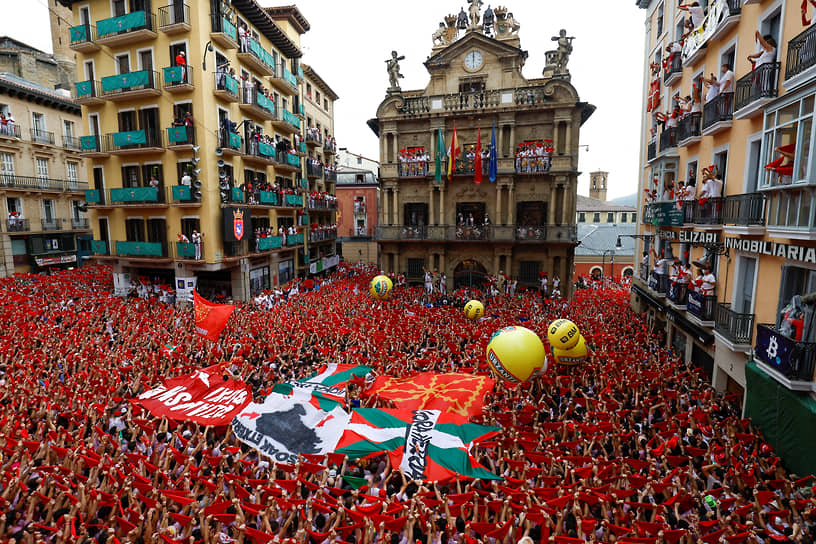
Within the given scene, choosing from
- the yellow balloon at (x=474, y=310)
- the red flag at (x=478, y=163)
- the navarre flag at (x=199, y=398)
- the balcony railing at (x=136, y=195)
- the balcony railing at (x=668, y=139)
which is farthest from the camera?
the red flag at (x=478, y=163)

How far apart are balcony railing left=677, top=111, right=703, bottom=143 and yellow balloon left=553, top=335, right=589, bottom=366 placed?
867 cm

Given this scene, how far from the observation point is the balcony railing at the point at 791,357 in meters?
9.11

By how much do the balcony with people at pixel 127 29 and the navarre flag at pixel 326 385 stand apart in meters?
21.7

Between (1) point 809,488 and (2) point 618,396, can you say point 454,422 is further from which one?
(1) point 809,488

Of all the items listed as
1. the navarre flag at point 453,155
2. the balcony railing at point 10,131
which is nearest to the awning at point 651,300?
the navarre flag at point 453,155

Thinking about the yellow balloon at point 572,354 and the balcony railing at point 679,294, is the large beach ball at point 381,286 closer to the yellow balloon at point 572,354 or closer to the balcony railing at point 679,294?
the yellow balloon at point 572,354

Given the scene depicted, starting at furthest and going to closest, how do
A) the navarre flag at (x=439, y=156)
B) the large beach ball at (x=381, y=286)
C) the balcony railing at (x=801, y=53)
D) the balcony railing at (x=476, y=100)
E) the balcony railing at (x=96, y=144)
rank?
the navarre flag at (x=439, y=156) < the balcony railing at (x=476, y=100) < the large beach ball at (x=381, y=286) < the balcony railing at (x=96, y=144) < the balcony railing at (x=801, y=53)

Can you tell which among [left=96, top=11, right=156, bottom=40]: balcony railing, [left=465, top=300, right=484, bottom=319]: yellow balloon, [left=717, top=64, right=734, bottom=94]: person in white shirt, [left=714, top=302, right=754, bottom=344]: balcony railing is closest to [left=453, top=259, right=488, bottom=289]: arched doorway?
[left=465, top=300, right=484, bottom=319]: yellow balloon

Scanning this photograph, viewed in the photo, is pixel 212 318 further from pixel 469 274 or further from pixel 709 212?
pixel 469 274

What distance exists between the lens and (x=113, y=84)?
76.0 feet

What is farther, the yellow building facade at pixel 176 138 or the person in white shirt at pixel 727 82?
the yellow building facade at pixel 176 138

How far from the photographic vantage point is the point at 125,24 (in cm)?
2272

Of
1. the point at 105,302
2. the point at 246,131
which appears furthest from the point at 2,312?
the point at 246,131

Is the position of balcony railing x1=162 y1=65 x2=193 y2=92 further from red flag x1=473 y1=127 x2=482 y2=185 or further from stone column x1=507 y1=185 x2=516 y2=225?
stone column x1=507 y1=185 x2=516 y2=225
